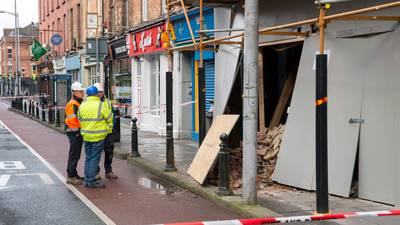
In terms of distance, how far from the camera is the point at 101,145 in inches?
386

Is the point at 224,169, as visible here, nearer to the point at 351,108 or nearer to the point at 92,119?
the point at 351,108

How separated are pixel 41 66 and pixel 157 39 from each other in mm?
32770

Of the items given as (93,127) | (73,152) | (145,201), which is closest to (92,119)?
(93,127)

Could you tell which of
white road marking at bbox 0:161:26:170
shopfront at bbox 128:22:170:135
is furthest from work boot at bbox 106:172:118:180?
shopfront at bbox 128:22:170:135

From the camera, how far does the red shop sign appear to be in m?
19.0

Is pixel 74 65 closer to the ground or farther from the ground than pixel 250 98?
farther from the ground

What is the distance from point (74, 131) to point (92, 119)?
591 mm

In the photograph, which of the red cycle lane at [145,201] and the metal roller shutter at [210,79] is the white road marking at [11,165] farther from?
the metal roller shutter at [210,79]

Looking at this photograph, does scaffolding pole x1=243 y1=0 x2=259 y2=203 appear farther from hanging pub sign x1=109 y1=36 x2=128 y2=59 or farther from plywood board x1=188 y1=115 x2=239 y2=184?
hanging pub sign x1=109 y1=36 x2=128 y2=59

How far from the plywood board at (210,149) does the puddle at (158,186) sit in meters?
0.46

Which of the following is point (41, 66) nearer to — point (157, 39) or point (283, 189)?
point (157, 39)

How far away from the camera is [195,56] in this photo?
1684 centimetres

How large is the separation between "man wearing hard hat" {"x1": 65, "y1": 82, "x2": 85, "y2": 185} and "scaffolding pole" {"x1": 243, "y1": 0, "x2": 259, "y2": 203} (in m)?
3.63

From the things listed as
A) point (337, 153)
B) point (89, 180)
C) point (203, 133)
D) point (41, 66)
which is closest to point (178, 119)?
point (203, 133)
